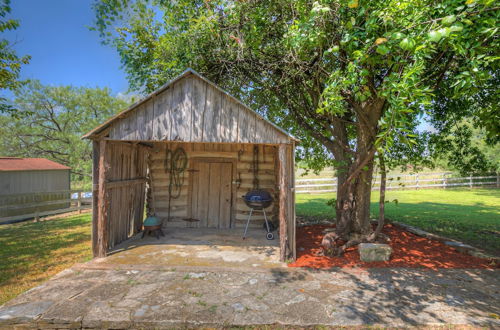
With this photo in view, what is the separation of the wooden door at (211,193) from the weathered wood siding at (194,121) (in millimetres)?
3209

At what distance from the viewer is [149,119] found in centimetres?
576

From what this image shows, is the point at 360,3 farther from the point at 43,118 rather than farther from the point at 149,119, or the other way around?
the point at 43,118

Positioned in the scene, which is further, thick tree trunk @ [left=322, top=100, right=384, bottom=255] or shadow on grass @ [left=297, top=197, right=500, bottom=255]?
→ shadow on grass @ [left=297, top=197, right=500, bottom=255]

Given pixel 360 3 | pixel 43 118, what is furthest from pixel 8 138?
pixel 360 3

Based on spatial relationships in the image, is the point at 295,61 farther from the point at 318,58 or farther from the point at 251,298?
the point at 251,298

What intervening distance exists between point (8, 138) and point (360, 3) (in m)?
25.9

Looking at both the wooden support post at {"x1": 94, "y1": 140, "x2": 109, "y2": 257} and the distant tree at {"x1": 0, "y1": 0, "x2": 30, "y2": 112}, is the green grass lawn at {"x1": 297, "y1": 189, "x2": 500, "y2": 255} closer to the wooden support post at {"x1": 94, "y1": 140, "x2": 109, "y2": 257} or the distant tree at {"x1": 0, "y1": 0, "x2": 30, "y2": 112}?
the wooden support post at {"x1": 94, "y1": 140, "x2": 109, "y2": 257}

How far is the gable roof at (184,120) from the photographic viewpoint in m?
5.70

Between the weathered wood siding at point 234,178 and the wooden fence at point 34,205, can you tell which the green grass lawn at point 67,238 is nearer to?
the wooden fence at point 34,205

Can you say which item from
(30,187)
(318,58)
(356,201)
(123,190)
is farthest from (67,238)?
(318,58)

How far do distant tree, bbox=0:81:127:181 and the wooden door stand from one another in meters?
15.6

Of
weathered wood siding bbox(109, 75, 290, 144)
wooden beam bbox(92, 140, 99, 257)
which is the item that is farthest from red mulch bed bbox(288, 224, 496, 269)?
wooden beam bbox(92, 140, 99, 257)

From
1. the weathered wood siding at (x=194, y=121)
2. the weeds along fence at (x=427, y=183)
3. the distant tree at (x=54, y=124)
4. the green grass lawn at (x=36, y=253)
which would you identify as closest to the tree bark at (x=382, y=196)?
the weathered wood siding at (x=194, y=121)

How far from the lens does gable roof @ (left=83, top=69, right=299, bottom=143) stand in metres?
5.70
